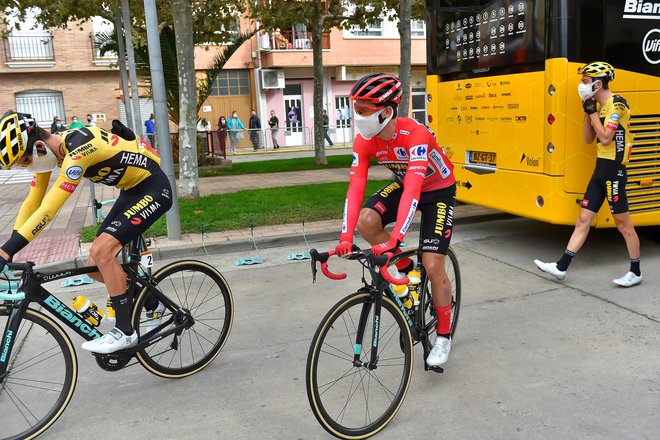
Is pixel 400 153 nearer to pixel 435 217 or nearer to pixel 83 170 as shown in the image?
pixel 435 217

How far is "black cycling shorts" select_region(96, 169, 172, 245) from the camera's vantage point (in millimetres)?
3834

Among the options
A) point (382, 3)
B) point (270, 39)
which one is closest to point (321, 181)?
point (382, 3)

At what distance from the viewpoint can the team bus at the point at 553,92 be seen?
6.28m

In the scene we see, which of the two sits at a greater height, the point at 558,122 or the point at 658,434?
the point at 558,122

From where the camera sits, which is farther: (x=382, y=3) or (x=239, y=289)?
(x=382, y=3)

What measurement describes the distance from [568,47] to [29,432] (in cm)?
597

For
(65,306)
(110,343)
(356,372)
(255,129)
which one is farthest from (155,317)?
(255,129)

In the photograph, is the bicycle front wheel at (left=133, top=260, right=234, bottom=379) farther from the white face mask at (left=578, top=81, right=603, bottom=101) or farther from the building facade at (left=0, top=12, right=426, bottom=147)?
the building facade at (left=0, top=12, right=426, bottom=147)

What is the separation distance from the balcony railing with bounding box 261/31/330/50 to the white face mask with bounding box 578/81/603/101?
2704cm

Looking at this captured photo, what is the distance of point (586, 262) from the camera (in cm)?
679

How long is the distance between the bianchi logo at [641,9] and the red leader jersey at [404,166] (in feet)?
13.1

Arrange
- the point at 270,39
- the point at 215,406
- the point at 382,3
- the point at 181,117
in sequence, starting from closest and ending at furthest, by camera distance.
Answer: the point at 215,406 → the point at 181,117 → the point at 382,3 → the point at 270,39

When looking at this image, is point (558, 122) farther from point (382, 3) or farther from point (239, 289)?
point (382, 3)

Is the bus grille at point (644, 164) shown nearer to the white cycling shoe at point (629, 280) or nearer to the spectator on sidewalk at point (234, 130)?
the white cycling shoe at point (629, 280)
